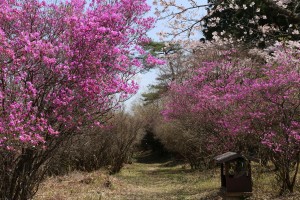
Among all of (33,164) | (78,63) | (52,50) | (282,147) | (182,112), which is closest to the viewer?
(52,50)

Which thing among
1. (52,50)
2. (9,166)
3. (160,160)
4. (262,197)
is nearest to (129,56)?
(52,50)

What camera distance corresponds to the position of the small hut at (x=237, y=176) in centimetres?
888

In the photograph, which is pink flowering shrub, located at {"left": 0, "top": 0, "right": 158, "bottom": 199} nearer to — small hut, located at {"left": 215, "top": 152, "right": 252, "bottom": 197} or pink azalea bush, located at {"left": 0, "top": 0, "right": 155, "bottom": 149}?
pink azalea bush, located at {"left": 0, "top": 0, "right": 155, "bottom": 149}

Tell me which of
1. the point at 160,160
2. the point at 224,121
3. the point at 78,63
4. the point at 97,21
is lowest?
the point at 160,160

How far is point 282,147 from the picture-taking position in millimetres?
8977

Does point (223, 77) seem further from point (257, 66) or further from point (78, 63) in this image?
point (78, 63)

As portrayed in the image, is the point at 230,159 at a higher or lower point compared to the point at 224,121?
lower

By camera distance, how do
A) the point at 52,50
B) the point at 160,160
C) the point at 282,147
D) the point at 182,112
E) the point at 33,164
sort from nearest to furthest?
the point at 52,50 → the point at 33,164 → the point at 282,147 → the point at 182,112 → the point at 160,160

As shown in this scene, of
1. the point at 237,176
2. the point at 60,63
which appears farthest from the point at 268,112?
the point at 60,63

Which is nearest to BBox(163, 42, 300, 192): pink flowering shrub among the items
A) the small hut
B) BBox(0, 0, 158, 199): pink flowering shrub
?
the small hut

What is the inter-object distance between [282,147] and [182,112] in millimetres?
8521

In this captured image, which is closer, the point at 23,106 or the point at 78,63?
the point at 23,106

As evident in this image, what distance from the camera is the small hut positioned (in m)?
8.88

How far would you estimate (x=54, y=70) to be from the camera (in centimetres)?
606
